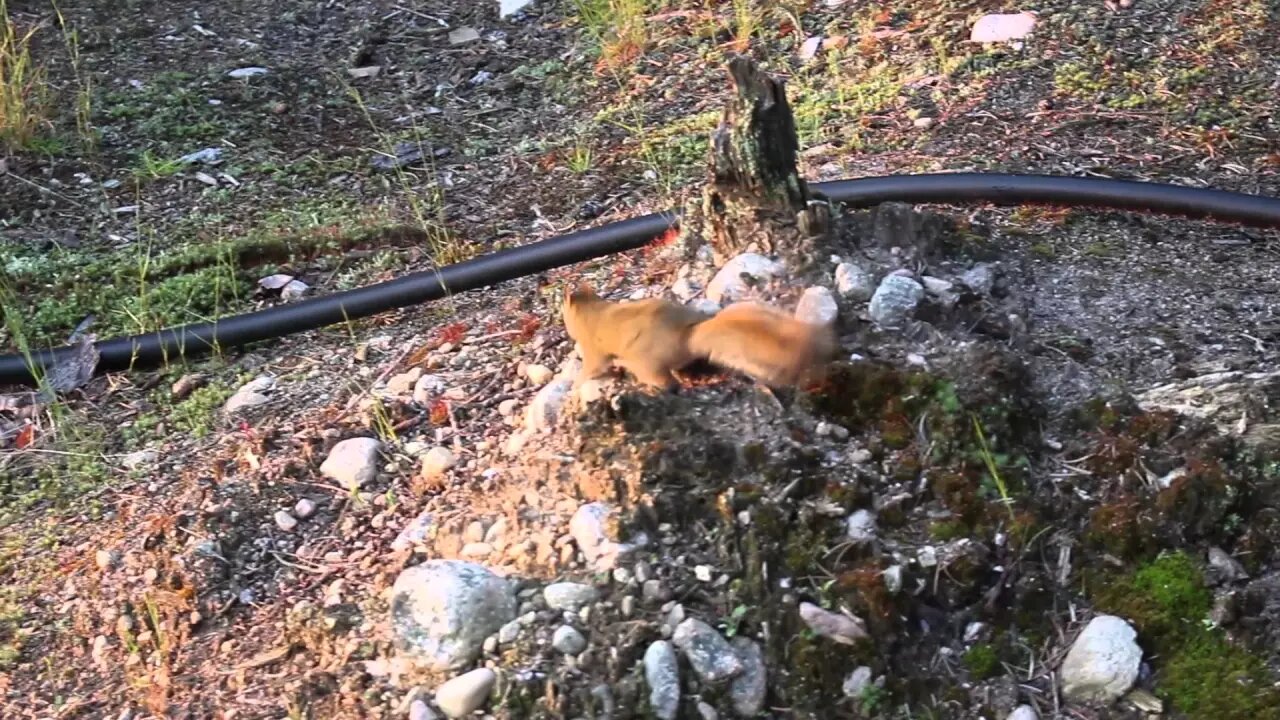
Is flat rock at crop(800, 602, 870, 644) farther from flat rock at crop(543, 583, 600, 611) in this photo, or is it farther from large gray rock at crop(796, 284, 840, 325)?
large gray rock at crop(796, 284, 840, 325)

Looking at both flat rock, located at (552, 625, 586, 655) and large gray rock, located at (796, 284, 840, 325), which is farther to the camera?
large gray rock, located at (796, 284, 840, 325)

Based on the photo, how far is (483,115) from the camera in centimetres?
425

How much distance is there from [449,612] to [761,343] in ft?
1.97

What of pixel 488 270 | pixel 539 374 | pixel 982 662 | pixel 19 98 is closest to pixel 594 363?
pixel 539 374

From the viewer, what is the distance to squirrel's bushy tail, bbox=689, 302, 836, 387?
194cm

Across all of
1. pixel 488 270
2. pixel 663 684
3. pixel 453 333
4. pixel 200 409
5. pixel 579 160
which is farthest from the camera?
pixel 579 160

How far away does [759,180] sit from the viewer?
223cm

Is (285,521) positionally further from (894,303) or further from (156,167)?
(156,167)

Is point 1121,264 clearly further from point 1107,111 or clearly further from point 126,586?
point 126,586

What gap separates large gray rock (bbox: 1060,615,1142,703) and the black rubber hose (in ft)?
4.44

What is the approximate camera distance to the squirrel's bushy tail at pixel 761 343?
6.35 feet

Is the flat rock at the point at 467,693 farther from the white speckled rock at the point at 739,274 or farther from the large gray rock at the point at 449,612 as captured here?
the white speckled rock at the point at 739,274

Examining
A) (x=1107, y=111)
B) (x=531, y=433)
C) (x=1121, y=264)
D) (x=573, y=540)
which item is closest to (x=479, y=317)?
(x=531, y=433)

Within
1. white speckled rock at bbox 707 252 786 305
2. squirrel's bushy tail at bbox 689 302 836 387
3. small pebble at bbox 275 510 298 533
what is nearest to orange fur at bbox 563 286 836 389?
squirrel's bushy tail at bbox 689 302 836 387
